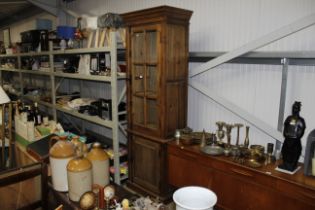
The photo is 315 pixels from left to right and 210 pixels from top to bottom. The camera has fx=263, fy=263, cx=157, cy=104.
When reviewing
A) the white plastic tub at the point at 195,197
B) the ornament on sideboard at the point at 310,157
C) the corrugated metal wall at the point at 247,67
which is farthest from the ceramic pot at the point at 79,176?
the corrugated metal wall at the point at 247,67

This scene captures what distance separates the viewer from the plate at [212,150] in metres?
2.26

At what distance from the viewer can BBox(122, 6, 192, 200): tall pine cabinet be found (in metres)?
2.43

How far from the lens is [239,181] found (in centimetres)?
207

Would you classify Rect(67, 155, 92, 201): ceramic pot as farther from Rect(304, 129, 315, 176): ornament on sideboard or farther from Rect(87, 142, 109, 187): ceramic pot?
Rect(304, 129, 315, 176): ornament on sideboard

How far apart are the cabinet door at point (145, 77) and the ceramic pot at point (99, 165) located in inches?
37.7

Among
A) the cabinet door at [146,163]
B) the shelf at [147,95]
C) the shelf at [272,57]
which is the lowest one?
the cabinet door at [146,163]

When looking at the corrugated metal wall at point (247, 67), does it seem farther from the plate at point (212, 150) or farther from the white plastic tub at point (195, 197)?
the white plastic tub at point (195, 197)

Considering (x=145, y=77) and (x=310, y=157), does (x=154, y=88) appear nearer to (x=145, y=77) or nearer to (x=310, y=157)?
(x=145, y=77)

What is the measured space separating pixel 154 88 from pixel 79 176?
56.1 inches

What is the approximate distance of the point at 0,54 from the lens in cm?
623

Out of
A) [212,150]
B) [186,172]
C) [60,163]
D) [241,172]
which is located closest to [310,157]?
[241,172]

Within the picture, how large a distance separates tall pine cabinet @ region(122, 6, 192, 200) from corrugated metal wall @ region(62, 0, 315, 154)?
9.2 inches

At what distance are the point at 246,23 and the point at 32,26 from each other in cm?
515

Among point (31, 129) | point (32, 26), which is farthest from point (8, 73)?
point (31, 129)
